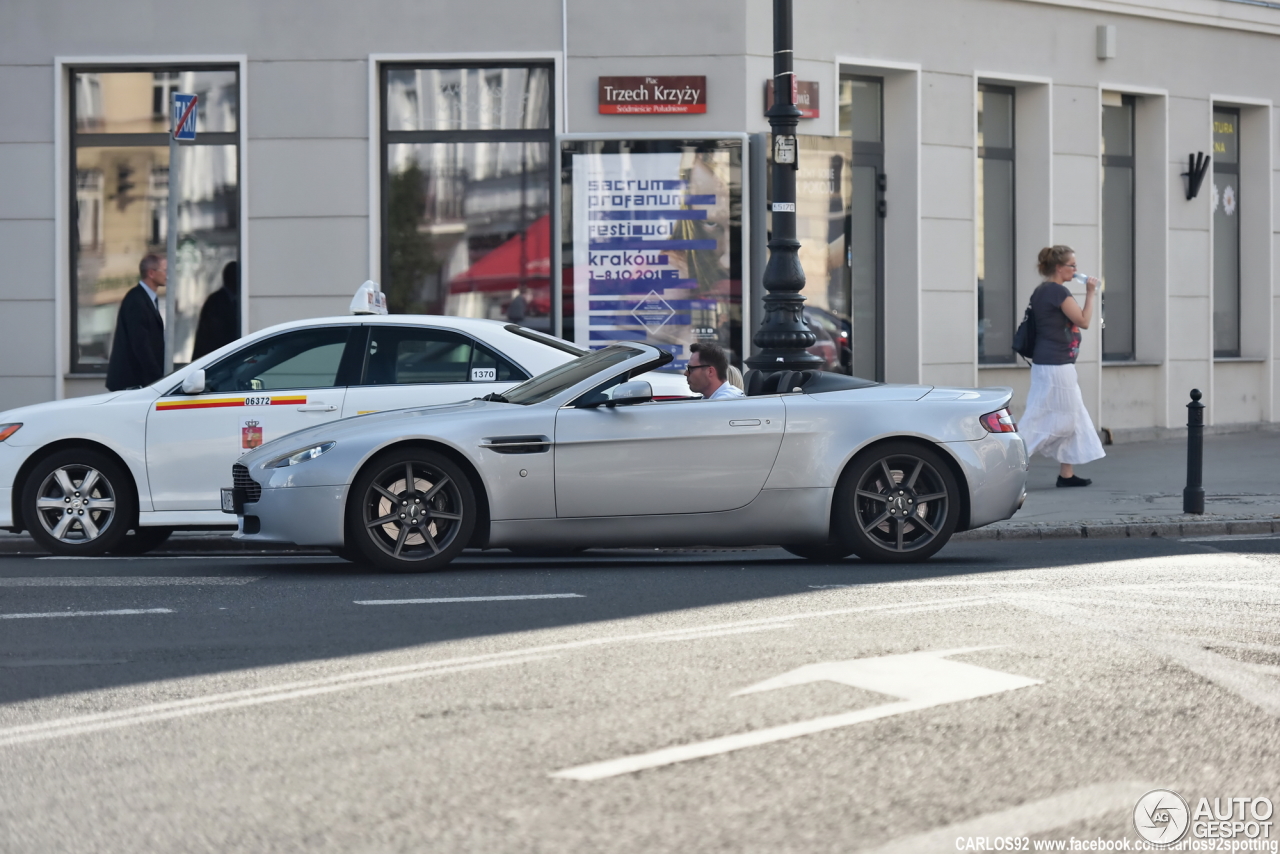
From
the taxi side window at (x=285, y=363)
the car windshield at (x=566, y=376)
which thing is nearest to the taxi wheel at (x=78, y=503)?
the taxi side window at (x=285, y=363)

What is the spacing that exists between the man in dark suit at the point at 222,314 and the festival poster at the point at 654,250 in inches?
135

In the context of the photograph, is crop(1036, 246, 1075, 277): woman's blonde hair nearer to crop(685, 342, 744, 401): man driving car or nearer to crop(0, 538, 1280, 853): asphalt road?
crop(685, 342, 744, 401): man driving car

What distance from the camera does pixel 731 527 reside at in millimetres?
8930

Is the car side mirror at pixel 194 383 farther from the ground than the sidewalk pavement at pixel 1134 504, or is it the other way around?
the car side mirror at pixel 194 383

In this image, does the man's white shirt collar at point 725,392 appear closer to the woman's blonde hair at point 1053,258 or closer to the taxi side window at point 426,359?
the taxi side window at point 426,359

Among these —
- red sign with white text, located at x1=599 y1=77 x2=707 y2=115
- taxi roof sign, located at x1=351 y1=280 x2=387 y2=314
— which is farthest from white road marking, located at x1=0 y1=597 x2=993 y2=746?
red sign with white text, located at x1=599 y1=77 x2=707 y2=115

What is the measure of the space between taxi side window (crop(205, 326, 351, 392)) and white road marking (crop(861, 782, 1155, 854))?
7.09 m

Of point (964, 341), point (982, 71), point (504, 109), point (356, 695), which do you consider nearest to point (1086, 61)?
point (982, 71)

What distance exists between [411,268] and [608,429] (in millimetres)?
8182

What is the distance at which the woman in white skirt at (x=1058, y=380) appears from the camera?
13.8 meters

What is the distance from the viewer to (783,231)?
12.5m

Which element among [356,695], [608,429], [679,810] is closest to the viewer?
[679,810]

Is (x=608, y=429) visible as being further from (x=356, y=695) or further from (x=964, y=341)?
(x=964, y=341)

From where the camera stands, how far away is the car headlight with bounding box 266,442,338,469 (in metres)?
8.76
